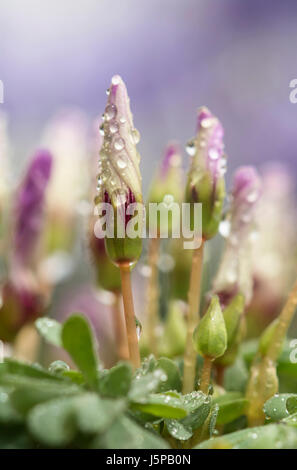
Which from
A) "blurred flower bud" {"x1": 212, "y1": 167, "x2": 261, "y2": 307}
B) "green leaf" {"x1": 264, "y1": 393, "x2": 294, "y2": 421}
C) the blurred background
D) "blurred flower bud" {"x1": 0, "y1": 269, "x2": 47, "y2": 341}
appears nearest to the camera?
"green leaf" {"x1": 264, "y1": 393, "x2": 294, "y2": 421}

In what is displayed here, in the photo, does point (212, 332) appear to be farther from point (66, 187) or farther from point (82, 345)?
point (66, 187)

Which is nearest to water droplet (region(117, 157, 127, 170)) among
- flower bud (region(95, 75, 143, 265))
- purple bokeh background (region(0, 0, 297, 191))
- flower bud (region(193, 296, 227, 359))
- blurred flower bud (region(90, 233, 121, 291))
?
flower bud (region(95, 75, 143, 265))

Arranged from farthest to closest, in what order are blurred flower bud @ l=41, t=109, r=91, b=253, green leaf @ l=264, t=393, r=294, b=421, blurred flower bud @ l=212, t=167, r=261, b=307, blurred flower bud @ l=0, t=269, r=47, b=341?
blurred flower bud @ l=41, t=109, r=91, b=253 < blurred flower bud @ l=0, t=269, r=47, b=341 < blurred flower bud @ l=212, t=167, r=261, b=307 < green leaf @ l=264, t=393, r=294, b=421

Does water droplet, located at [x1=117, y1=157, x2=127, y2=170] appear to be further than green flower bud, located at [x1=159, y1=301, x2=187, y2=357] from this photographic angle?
No

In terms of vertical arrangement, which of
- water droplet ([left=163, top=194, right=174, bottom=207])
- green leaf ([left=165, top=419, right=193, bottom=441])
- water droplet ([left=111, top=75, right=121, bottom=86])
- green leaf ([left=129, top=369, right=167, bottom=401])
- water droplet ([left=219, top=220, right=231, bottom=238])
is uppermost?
water droplet ([left=111, top=75, right=121, bottom=86])

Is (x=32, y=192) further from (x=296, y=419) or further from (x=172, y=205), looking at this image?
(x=296, y=419)

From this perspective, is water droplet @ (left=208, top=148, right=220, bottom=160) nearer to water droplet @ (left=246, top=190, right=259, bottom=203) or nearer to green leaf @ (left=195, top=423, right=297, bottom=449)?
water droplet @ (left=246, top=190, right=259, bottom=203)
